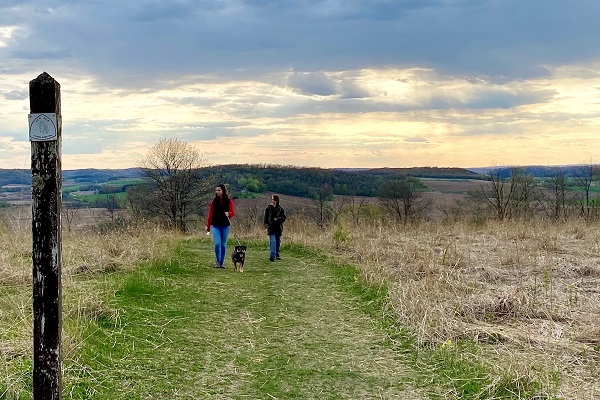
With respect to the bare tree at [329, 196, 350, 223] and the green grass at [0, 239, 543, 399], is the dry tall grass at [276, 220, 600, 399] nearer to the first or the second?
the green grass at [0, 239, 543, 399]

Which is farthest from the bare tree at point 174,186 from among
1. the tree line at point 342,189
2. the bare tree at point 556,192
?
the bare tree at point 556,192

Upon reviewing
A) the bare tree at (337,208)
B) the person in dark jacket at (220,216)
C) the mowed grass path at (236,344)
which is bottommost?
the mowed grass path at (236,344)

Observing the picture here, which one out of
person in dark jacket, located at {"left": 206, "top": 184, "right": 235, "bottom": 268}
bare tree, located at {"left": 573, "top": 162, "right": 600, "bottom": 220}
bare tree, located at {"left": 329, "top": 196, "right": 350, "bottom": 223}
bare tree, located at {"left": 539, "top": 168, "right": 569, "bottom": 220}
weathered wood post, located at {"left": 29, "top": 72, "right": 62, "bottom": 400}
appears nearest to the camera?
weathered wood post, located at {"left": 29, "top": 72, "right": 62, "bottom": 400}

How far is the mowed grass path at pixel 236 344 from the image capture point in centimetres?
519

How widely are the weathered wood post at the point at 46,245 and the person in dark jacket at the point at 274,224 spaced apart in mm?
10092

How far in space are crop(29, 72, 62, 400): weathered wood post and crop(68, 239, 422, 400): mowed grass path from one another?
3.00 ft

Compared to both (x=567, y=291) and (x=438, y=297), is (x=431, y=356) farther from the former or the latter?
(x=567, y=291)

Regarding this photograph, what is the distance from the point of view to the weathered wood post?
3.85 meters

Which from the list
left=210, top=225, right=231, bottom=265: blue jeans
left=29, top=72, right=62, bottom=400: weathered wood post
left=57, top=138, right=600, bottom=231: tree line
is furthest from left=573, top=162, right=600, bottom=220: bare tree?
left=29, top=72, right=62, bottom=400: weathered wood post

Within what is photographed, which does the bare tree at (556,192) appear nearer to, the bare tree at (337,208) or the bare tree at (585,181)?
the bare tree at (585,181)

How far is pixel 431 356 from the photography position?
6.03 metres

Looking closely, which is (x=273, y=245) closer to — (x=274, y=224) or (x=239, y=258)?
(x=274, y=224)

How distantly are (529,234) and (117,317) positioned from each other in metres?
12.0

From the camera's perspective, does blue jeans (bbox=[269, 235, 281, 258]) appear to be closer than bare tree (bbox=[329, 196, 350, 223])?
Yes
